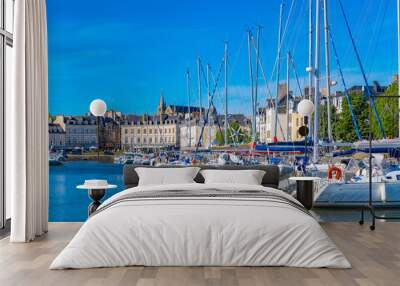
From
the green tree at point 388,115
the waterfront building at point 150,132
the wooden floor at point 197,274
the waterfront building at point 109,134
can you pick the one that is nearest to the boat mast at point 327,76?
the green tree at point 388,115

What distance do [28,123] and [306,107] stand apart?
3643 mm

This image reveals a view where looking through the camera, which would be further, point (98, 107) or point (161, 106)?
point (161, 106)

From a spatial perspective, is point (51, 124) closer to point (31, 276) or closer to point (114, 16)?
point (114, 16)

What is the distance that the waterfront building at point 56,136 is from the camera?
308 inches

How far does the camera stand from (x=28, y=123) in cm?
540

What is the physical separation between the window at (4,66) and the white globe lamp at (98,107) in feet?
4.20

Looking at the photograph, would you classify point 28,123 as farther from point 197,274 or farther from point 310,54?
point 310,54

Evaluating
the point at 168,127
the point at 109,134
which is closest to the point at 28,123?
the point at 109,134

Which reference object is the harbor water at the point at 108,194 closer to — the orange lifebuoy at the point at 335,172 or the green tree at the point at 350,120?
the orange lifebuoy at the point at 335,172

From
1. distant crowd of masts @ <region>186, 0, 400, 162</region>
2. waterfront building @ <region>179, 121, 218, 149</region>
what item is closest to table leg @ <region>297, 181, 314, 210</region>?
distant crowd of masts @ <region>186, 0, 400, 162</region>

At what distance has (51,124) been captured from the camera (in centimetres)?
782

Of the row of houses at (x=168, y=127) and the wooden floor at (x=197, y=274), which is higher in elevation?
the row of houses at (x=168, y=127)

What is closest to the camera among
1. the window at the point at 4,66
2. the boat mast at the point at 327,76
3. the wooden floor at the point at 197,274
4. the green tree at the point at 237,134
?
the wooden floor at the point at 197,274

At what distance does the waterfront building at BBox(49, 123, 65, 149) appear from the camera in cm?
782
